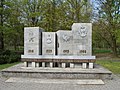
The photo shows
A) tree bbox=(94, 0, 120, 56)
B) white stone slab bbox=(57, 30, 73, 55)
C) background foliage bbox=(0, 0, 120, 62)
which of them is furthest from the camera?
tree bbox=(94, 0, 120, 56)

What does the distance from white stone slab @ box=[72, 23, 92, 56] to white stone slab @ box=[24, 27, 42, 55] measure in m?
2.22

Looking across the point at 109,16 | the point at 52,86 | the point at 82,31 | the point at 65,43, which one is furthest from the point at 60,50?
the point at 109,16

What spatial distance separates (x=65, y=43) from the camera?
1242cm

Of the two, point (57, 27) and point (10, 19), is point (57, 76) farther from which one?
point (57, 27)

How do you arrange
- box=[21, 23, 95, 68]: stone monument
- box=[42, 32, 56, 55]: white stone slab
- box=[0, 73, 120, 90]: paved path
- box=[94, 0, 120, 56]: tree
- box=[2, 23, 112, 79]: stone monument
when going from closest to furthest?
box=[0, 73, 120, 90]: paved path < box=[2, 23, 112, 79]: stone monument < box=[21, 23, 95, 68]: stone monument < box=[42, 32, 56, 55]: white stone slab < box=[94, 0, 120, 56]: tree

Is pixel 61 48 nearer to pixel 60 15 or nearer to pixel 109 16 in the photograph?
pixel 60 15

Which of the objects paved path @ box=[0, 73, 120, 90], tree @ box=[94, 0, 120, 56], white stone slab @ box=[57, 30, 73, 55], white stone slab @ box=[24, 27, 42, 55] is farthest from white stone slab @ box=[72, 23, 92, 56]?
tree @ box=[94, 0, 120, 56]

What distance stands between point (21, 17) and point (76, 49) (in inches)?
543

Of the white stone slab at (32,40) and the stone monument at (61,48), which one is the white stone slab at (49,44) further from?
the white stone slab at (32,40)

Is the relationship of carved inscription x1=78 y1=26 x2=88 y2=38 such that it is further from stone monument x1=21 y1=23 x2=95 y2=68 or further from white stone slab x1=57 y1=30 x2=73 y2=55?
white stone slab x1=57 y1=30 x2=73 y2=55

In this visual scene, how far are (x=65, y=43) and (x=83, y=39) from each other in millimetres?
1142

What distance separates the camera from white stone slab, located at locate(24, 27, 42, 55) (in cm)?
1245

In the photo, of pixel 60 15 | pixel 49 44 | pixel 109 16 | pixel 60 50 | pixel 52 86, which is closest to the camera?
pixel 52 86

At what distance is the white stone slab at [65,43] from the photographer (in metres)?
12.4
